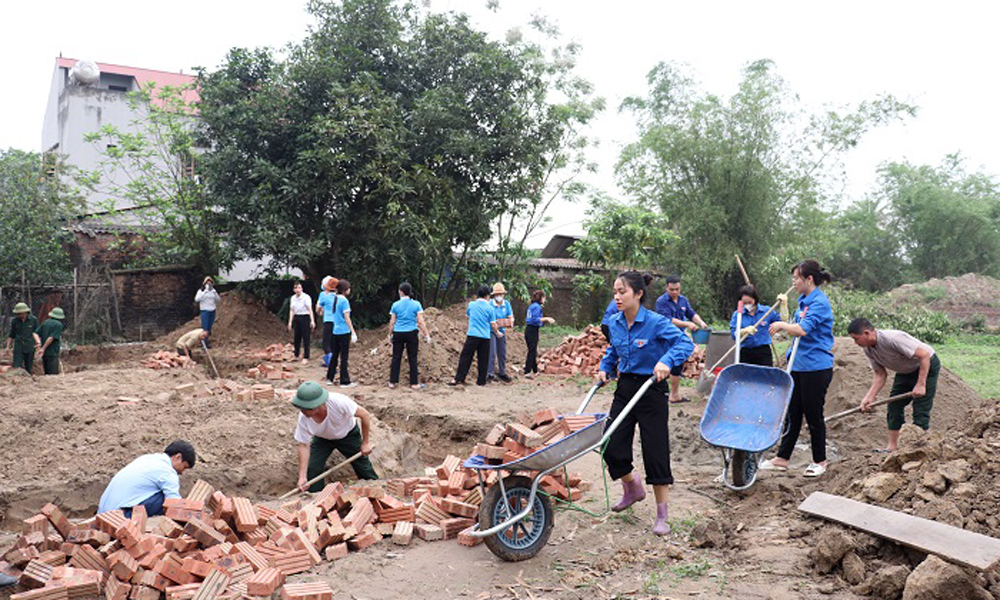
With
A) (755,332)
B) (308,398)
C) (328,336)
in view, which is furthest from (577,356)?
(308,398)

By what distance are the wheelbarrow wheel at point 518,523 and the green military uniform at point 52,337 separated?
37.2 ft

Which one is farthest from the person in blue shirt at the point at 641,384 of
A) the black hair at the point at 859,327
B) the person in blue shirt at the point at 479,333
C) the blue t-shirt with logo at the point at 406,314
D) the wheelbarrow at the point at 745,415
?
the blue t-shirt with logo at the point at 406,314

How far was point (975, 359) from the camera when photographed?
1409 cm

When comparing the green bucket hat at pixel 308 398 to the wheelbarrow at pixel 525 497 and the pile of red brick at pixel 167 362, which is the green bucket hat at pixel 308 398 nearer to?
the wheelbarrow at pixel 525 497

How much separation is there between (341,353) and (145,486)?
21.3ft

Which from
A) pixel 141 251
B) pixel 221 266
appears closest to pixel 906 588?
pixel 221 266

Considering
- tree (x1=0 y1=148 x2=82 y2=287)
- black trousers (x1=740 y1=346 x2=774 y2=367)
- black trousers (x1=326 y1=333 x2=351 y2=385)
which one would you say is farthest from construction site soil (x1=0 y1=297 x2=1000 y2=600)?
tree (x1=0 y1=148 x2=82 y2=287)

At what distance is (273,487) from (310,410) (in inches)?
66.2

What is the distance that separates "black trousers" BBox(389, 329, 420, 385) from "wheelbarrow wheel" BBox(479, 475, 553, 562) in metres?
7.01

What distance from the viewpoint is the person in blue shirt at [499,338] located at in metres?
12.2

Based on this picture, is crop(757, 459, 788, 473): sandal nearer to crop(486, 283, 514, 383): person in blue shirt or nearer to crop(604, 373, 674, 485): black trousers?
crop(604, 373, 674, 485): black trousers

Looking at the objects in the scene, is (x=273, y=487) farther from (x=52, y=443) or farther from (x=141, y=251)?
(x=141, y=251)

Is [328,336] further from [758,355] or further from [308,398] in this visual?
[758,355]

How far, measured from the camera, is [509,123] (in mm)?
17531
